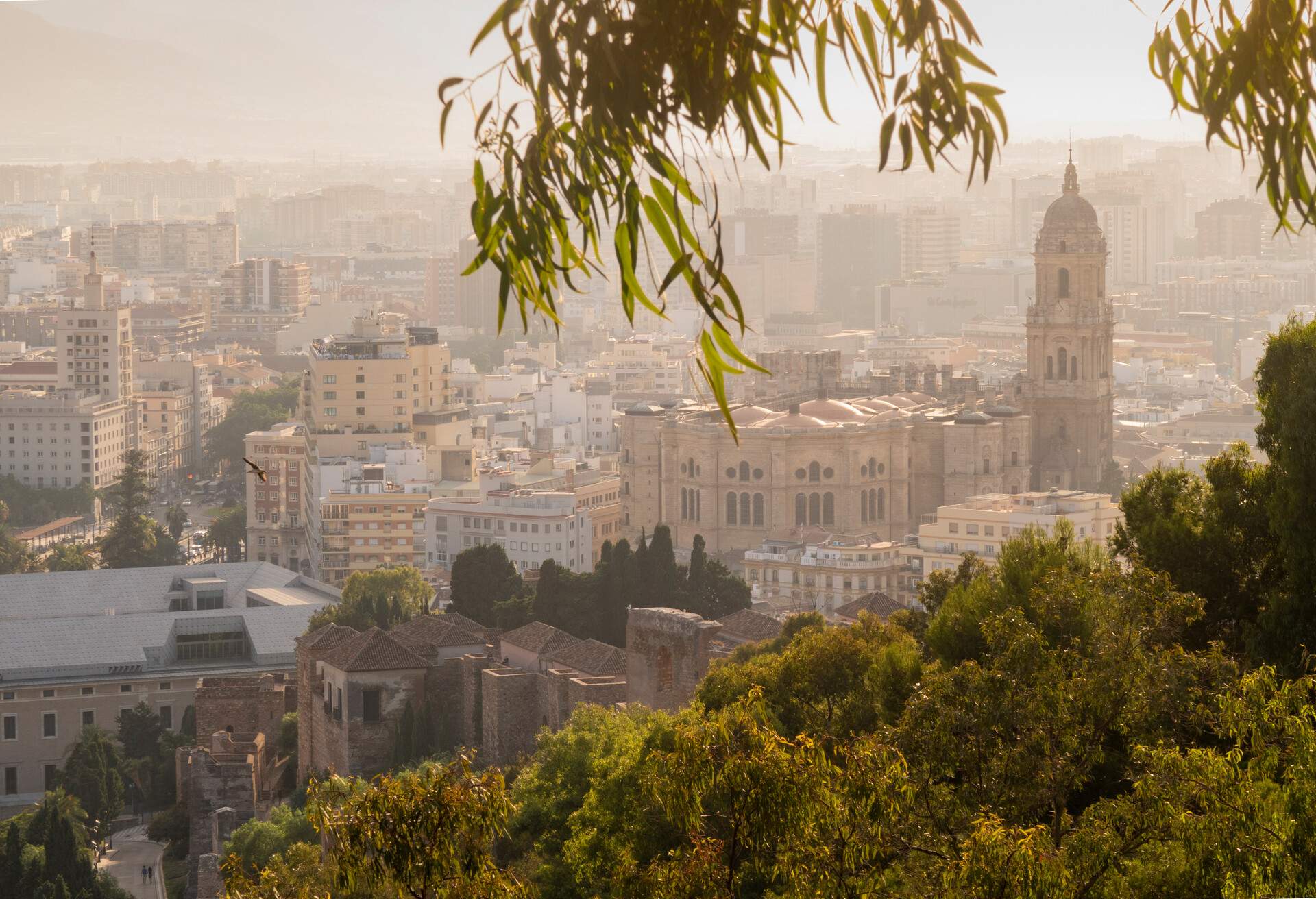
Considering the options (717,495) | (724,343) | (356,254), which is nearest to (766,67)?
(724,343)

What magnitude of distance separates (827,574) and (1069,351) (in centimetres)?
1267

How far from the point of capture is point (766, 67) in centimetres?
392

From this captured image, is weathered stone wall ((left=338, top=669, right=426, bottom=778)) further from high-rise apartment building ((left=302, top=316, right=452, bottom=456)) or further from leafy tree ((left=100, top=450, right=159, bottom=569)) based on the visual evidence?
high-rise apartment building ((left=302, top=316, right=452, bottom=456))

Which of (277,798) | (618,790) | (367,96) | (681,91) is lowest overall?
(277,798)

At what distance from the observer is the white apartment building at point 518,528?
4244 centimetres

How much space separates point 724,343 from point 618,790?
10449 millimetres

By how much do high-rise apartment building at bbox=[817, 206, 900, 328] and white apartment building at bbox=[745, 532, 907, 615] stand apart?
79.4m

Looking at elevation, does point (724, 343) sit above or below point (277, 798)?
above

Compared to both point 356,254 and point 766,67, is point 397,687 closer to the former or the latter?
point 766,67

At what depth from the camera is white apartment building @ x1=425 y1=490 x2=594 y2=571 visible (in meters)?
42.4

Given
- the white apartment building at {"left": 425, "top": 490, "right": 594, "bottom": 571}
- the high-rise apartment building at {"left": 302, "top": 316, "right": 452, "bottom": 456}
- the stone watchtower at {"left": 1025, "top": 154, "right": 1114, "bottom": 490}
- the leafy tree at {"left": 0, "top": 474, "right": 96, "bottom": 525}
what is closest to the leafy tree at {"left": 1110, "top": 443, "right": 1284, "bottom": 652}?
the white apartment building at {"left": 425, "top": 490, "right": 594, "bottom": 571}

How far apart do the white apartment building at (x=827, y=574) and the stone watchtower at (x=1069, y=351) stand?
395 inches

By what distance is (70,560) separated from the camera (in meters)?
46.8

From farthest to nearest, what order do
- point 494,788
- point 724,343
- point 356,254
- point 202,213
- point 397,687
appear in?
point 202,213 < point 356,254 < point 397,687 < point 494,788 < point 724,343
